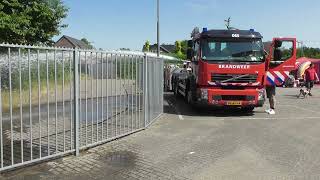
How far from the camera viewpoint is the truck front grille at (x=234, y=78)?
14344 millimetres

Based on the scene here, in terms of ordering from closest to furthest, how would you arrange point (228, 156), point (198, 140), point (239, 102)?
1. point (228, 156)
2. point (198, 140)
3. point (239, 102)

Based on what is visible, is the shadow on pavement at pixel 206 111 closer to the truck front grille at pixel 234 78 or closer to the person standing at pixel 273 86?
the person standing at pixel 273 86

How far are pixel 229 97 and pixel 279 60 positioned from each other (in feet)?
8.46

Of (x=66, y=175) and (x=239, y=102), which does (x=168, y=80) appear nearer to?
(x=239, y=102)

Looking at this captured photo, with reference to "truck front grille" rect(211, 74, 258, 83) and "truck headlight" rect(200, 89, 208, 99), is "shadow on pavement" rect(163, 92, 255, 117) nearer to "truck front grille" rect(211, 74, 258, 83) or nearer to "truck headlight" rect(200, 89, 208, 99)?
"truck headlight" rect(200, 89, 208, 99)

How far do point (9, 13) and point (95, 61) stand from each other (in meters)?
11.8

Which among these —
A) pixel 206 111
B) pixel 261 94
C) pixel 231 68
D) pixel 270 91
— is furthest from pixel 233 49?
pixel 206 111

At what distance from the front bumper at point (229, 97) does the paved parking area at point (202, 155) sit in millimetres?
1504

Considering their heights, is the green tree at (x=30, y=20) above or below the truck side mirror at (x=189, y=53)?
above

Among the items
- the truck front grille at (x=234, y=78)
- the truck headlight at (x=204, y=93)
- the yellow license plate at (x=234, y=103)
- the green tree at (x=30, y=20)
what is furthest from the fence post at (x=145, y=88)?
the green tree at (x=30, y=20)

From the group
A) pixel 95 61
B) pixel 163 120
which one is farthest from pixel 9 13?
pixel 95 61

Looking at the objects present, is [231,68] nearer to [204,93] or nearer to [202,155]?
[204,93]

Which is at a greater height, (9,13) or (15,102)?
(9,13)

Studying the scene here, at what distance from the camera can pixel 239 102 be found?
573 inches
